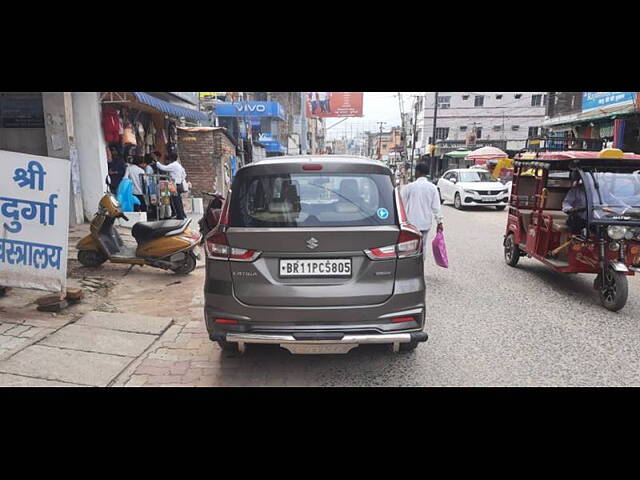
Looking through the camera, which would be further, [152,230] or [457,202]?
[457,202]

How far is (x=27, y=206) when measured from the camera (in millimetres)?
4719

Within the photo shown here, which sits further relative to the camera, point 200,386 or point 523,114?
point 523,114

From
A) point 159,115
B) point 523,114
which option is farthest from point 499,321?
point 523,114

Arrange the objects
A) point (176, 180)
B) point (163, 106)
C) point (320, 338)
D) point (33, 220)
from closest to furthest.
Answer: point (320, 338) < point (33, 220) < point (163, 106) < point (176, 180)

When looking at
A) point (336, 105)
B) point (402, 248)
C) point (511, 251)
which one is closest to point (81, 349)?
point (402, 248)

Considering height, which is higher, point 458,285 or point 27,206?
point 27,206

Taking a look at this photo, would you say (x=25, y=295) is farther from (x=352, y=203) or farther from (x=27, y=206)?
(x=352, y=203)

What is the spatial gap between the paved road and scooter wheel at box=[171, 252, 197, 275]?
3.92ft

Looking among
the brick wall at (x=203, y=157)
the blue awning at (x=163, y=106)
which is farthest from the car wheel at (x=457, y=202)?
the blue awning at (x=163, y=106)

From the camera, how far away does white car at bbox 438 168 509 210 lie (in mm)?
16609

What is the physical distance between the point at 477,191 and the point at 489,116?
37733mm

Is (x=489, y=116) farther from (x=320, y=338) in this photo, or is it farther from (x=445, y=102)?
(x=320, y=338)

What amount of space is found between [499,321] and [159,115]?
12.0 meters

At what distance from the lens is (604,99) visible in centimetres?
1656
